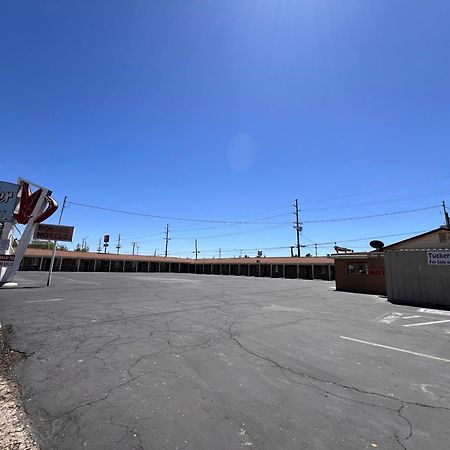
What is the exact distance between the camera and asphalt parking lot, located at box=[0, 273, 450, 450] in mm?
3100

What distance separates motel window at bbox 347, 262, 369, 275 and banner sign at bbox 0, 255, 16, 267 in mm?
25628

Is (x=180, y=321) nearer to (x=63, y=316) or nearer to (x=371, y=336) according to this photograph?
(x=63, y=316)

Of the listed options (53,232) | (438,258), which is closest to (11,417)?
(438,258)

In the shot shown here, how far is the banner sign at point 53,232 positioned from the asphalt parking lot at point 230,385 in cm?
1478

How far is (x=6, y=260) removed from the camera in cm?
1917

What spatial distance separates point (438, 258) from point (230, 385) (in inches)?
608

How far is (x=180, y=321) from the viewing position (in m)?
9.02

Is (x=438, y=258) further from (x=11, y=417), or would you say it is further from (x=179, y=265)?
(x=179, y=265)

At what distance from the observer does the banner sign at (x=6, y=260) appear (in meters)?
19.0

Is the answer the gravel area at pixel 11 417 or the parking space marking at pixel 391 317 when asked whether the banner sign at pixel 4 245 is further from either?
the parking space marking at pixel 391 317

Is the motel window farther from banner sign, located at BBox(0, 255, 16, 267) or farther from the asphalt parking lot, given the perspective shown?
banner sign, located at BBox(0, 255, 16, 267)

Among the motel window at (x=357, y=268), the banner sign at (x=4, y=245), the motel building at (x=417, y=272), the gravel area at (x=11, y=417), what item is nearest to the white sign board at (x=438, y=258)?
the motel building at (x=417, y=272)

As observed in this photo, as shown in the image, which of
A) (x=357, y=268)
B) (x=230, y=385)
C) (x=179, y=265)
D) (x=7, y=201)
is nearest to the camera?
(x=230, y=385)

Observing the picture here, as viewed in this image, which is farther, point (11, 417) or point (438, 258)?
point (438, 258)
